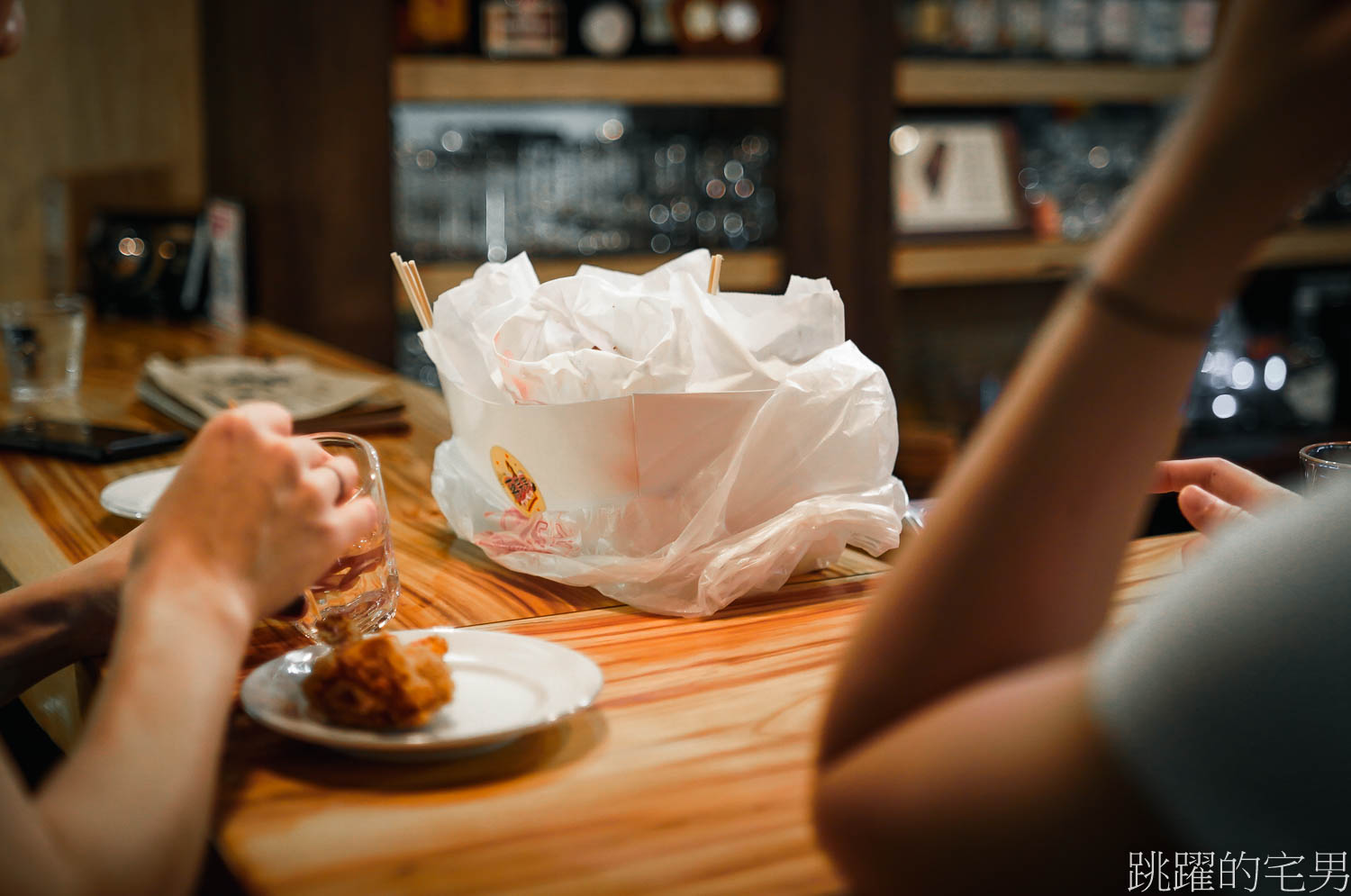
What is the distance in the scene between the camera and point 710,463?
3.35 ft

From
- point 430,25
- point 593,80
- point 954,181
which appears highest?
point 430,25

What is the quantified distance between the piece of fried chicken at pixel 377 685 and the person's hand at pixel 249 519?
50mm

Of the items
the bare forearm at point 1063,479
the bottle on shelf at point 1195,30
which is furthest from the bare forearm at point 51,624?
the bottle on shelf at point 1195,30

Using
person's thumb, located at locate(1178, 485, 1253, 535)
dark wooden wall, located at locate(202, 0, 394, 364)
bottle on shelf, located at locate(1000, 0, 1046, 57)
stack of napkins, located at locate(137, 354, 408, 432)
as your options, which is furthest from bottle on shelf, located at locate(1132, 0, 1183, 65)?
person's thumb, located at locate(1178, 485, 1253, 535)

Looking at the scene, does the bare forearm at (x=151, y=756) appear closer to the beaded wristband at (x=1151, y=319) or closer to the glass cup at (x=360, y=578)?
the glass cup at (x=360, y=578)

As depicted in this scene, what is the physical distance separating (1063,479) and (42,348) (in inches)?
68.9

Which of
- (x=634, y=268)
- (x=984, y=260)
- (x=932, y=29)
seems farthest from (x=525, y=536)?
(x=932, y=29)

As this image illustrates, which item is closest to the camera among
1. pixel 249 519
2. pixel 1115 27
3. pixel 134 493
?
pixel 249 519

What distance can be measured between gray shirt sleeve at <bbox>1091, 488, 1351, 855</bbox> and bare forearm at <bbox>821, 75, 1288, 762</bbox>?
0.19 ft

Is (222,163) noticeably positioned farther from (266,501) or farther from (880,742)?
(880,742)

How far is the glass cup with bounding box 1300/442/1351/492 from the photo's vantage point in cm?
93

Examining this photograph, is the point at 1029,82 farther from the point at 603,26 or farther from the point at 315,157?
the point at 315,157

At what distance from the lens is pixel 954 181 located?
3.40m

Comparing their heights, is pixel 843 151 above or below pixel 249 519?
above
